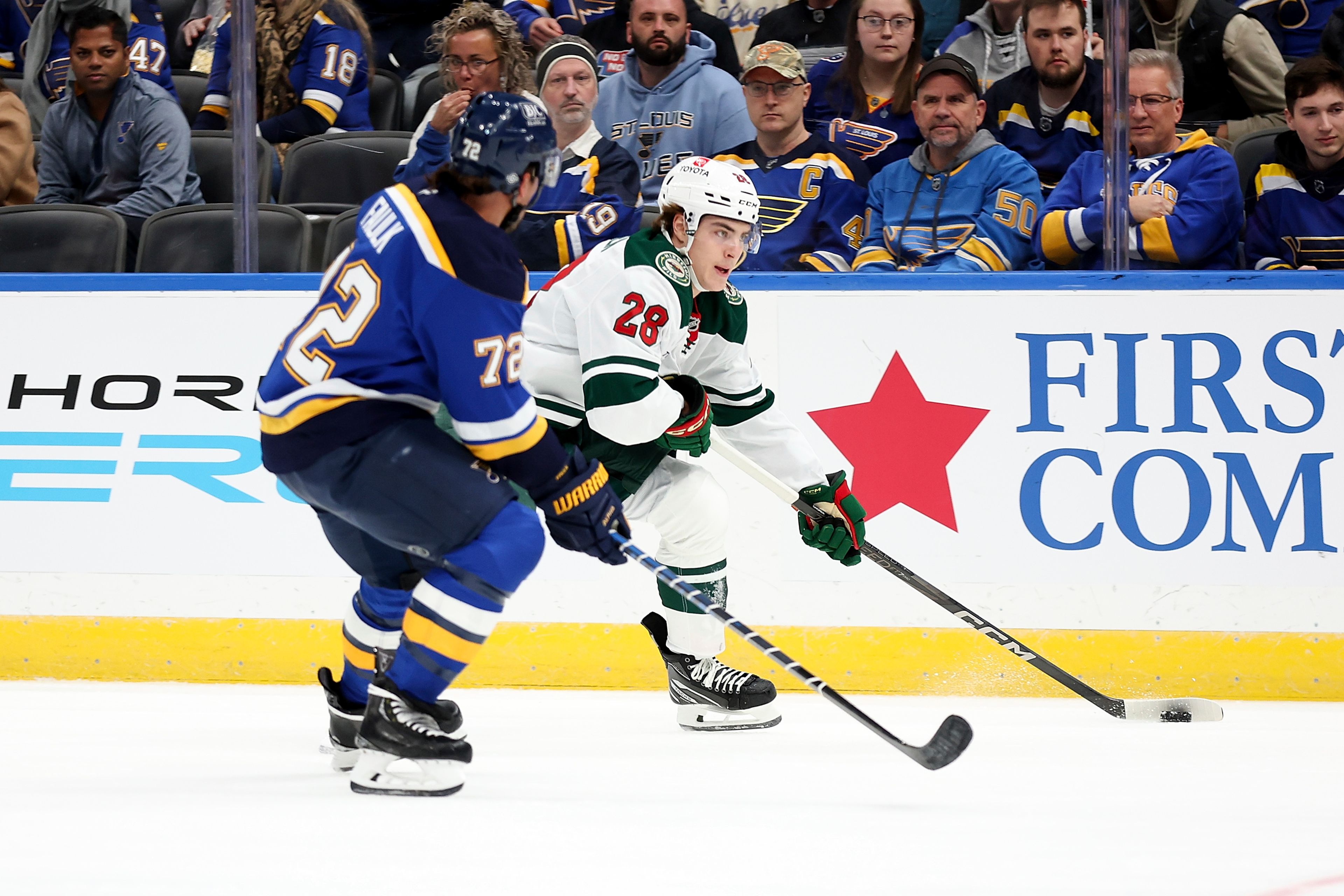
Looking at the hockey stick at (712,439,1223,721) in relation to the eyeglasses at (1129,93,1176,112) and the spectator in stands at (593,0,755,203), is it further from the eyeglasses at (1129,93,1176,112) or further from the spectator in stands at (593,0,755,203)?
the eyeglasses at (1129,93,1176,112)

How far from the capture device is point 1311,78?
397cm

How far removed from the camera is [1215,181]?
3861mm

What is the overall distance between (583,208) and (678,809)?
88.7 inches

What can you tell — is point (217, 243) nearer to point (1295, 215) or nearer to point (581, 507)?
point (581, 507)

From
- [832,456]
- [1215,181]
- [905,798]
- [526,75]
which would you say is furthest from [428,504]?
[1215,181]

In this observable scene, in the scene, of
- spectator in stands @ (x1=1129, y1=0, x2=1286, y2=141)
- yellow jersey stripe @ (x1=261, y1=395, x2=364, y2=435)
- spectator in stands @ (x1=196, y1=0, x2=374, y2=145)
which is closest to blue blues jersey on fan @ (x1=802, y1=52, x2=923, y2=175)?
spectator in stands @ (x1=1129, y1=0, x2=1286, y2=141)

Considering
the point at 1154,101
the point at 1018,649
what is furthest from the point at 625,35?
the point at 1018,649

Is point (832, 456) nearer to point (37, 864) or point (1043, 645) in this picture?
point (1043, 645)

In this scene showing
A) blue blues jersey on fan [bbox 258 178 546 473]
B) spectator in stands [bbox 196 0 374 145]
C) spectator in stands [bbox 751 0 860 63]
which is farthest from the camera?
spectator in stands [bbox 196 0 374 145]

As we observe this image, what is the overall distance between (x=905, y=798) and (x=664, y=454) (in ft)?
3.79

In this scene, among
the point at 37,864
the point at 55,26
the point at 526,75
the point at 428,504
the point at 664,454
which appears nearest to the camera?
the point at 37,864

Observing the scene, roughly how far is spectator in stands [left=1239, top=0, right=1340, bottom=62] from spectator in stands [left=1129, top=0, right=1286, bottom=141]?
4 centimetres

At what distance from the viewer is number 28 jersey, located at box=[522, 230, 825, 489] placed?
9.46ft

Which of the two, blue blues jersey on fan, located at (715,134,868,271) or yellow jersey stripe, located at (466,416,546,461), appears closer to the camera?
yellow jersey stripe, located at (466,416,546,461)
